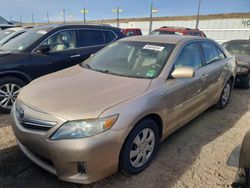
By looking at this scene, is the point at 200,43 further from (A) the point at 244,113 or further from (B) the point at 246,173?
(B) the point at 246,173

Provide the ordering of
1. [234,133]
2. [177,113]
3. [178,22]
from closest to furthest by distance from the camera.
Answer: [177,113] → [234,133] → [178,22]

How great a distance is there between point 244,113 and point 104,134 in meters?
3.81

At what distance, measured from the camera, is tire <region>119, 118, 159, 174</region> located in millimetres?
2510

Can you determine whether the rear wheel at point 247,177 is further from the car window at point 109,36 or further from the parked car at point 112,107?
the car window at point 109,36

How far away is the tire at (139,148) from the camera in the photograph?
251 cm

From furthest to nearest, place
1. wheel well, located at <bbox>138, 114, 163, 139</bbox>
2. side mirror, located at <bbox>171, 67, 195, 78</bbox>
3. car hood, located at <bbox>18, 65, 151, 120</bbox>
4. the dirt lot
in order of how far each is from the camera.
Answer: side mirror, located at <bbox>171, 67, 195, 78</bbox> → wheel well, located at <bbox>138, 114, 163, 139</bbox> → the dirt lot → car hood, located at <bbox>18, 65, 151, 120</bbox>

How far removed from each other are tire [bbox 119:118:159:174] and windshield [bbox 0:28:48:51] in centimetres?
310

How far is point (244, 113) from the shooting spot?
4.98 m

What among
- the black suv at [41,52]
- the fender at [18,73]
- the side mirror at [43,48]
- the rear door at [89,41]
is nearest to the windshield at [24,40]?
the black suv at [41,52]

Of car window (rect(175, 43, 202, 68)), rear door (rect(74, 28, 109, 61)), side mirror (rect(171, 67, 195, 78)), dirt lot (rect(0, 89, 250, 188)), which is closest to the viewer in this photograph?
dirt lot (rect(0, 89, 250, 188))

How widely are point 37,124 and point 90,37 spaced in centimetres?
360

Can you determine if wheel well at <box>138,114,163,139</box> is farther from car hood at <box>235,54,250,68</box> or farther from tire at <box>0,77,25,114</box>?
car hood at <box>235,54,250,68</box>

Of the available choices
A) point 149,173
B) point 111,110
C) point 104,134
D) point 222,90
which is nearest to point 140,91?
point 111,110

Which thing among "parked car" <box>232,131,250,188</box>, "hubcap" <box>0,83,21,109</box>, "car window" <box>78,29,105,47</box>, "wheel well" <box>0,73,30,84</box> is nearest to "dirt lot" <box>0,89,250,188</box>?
"hubcap" <box>0,83,21,109</box>
